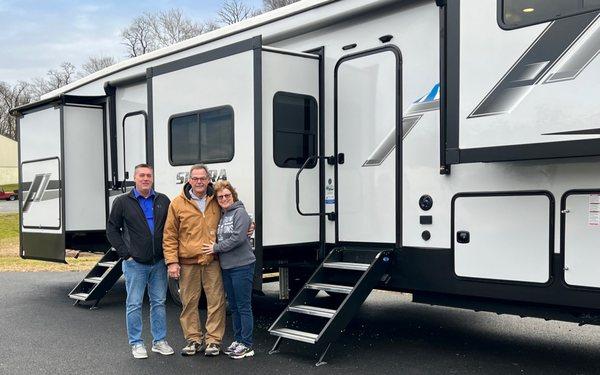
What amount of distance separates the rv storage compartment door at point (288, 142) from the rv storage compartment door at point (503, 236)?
58.2 inches

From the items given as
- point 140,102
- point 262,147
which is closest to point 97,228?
point 140,102

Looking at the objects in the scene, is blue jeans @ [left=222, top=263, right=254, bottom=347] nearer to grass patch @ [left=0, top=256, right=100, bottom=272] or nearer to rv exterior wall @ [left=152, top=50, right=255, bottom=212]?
rv exterior wall @ [left=152, top=50, right=255, bottom=212]

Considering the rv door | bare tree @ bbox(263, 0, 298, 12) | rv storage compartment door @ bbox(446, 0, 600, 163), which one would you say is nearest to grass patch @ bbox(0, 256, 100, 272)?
the rv door

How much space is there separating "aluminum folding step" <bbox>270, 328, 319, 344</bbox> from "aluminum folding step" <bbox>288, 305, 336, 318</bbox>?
161mm

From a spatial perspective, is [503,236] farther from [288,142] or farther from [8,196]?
[8,196]

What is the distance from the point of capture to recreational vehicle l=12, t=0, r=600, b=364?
3.94 metres

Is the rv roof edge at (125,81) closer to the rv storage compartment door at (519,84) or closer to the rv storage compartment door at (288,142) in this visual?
the rv storage compartment door at (288,142)

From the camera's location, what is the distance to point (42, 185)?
27.1 feet

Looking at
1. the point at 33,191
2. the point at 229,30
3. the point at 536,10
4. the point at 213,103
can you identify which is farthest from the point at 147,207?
the point at 33,191

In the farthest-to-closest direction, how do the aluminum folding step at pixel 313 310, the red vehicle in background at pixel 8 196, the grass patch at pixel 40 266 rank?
the red vehicle in background at pixel 8 196 → the grass patch at pixel 40 266 → the aluminum folding step at pixel 313 310

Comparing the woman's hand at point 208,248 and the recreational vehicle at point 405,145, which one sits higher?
the recreational vehicle at point 405,145

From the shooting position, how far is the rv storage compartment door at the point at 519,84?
374 cm

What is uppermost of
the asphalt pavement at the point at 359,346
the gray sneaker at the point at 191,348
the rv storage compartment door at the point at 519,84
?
the rv storage compartment door at the point at 519,84

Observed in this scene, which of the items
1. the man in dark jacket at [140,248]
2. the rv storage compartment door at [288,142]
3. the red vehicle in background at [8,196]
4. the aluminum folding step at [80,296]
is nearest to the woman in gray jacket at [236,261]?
the rv storage compartment door at [288,142]
